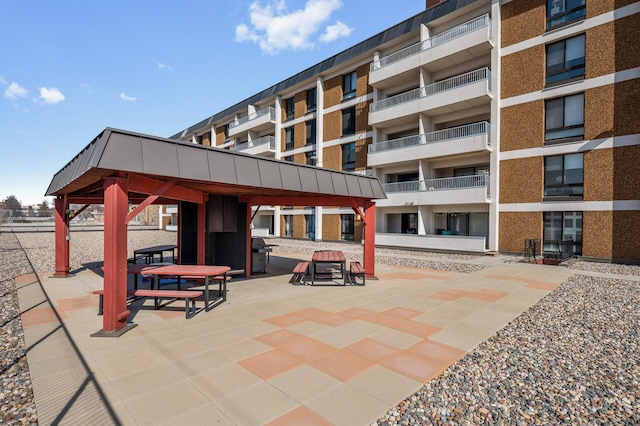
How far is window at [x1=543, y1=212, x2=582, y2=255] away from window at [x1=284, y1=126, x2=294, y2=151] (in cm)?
2403

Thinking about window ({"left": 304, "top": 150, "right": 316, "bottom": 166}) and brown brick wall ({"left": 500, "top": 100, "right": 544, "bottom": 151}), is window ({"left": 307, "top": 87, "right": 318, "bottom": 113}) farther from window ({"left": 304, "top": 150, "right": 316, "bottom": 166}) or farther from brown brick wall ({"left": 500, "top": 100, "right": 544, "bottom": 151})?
brown brick wall ({"left": 500, "top": 100, "right": 544, "bottom": 151})

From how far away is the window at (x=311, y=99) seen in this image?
104 ft

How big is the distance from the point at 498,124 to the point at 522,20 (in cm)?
601

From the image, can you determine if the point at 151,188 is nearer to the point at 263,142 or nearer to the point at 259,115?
the point at 263,142

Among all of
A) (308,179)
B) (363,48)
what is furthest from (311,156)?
(308,179)

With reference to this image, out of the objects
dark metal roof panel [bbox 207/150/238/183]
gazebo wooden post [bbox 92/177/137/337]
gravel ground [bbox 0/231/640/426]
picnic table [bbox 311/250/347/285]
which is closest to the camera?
gravel ground [bbox 0/231/640/426]

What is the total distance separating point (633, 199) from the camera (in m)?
15.1

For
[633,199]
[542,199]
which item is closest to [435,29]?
[542,199]

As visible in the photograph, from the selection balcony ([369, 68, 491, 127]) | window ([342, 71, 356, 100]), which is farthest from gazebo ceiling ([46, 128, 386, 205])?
window ([342, 71, 356, 100])

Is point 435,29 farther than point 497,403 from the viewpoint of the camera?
Yes

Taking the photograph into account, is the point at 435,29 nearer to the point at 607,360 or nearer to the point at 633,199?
the point at 633,199

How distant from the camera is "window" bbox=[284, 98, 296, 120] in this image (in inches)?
1347

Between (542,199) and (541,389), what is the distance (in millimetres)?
17228

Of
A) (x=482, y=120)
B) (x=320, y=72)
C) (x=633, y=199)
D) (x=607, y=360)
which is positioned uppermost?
(x=320, y=72)
